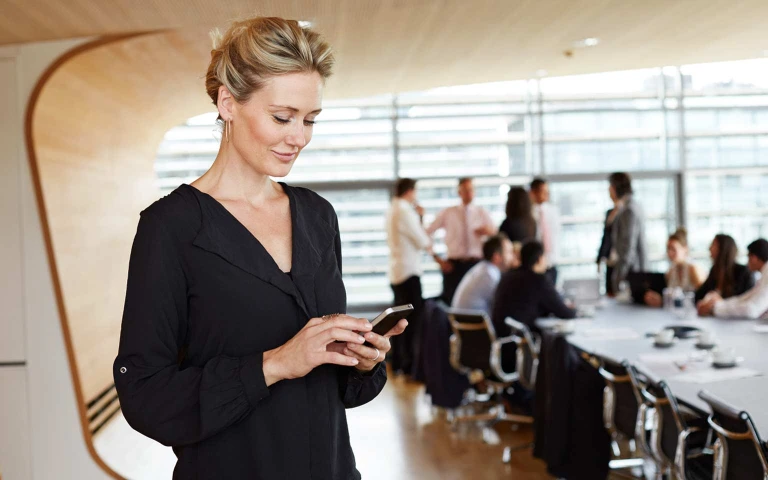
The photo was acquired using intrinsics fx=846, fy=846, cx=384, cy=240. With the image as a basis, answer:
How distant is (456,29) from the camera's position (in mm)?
5168

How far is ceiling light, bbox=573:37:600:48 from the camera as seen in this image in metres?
6.19

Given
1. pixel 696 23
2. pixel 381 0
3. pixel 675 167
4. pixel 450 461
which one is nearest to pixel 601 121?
pixel 675 167

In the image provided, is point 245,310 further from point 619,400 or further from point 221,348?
point 619,400

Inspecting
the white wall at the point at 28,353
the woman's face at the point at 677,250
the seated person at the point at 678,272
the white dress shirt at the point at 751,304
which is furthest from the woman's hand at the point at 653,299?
the white wall at the point at 28,353

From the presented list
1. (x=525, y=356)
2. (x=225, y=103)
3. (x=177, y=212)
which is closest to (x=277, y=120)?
(x=225, y=103)

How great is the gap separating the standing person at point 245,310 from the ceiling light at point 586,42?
5.10 meters

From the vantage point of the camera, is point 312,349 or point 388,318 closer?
point 312,349

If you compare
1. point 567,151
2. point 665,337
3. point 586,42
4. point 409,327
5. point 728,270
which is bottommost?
point 409,327

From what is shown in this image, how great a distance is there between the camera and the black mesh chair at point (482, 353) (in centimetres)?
602

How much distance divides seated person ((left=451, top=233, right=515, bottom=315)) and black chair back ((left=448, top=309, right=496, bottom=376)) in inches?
25.0

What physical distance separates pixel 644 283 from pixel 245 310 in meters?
6.10

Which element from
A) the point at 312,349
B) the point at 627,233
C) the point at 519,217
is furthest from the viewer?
the point at 519,217

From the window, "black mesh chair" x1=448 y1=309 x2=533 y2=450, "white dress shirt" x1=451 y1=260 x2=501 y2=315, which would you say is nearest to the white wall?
"black mesh chair" x1=448 y1=309 x2=533 y2=450

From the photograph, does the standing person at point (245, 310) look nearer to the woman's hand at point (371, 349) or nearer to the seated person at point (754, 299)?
the woman's hand at point (371, 349)
